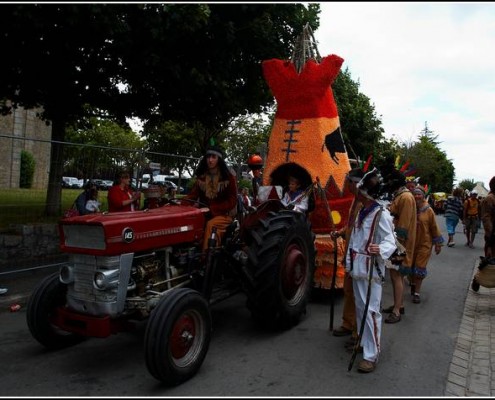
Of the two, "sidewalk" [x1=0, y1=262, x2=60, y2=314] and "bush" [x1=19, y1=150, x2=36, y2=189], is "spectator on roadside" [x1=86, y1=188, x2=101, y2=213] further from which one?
"bush" [x1=19, y1=150, x2=36, y2=189]

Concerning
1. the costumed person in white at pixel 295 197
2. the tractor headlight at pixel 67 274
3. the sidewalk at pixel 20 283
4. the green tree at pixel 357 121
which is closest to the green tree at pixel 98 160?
the sidewalk at pixel 20 283

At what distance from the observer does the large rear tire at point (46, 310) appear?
4.11m

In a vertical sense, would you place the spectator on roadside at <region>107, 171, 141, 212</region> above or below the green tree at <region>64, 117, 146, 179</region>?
below

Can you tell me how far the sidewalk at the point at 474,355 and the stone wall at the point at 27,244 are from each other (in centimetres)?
643

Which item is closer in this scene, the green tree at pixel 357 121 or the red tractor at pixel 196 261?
the red tractor at pixel 196 261

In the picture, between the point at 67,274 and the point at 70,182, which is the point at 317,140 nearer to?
the point at 67,274

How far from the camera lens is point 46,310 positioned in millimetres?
4145

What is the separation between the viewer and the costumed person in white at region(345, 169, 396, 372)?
13.4 ft

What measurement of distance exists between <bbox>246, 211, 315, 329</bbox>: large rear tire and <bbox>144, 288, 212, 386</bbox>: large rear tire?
2.89 feet

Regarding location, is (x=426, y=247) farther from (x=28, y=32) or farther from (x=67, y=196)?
(x=28, y=32)

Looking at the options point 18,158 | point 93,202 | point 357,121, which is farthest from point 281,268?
point 357,121

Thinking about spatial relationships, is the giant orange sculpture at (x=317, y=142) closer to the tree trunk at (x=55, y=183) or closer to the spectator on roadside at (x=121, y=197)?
the spectator on roadside at (x=121, y=197)

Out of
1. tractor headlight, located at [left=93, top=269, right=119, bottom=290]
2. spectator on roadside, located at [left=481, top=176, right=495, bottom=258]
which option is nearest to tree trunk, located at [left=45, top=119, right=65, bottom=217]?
tractor headlight, located at [left=93, top=269, right=119, bottom=290]

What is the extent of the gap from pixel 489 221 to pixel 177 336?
7.13 meters
